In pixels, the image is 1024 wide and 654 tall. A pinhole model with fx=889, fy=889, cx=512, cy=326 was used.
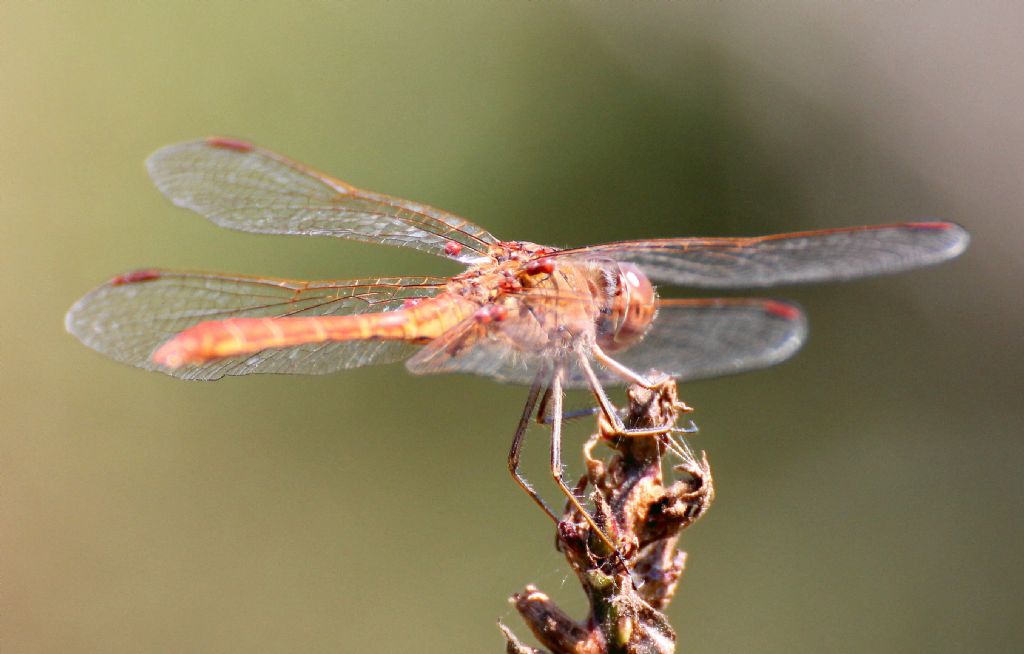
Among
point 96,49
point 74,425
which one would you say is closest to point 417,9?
point 96,49

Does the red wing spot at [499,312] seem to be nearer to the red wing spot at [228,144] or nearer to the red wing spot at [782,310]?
the red wing spot at [228,144]

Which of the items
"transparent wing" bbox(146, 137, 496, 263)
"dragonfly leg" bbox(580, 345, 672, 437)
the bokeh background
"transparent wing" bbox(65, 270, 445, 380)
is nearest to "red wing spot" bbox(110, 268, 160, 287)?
"transparent wing" bbox(65, 270, 445, 380)

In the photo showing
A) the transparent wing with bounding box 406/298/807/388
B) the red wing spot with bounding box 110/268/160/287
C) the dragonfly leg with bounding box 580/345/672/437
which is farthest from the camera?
the transparent wing with bounding box 406/298/807/388

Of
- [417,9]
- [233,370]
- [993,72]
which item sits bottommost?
[233,370]

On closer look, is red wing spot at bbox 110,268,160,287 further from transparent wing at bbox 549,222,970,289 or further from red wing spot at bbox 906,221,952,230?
red wing spot at bbox 906,221,952,230

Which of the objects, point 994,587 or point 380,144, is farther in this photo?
point 380,144

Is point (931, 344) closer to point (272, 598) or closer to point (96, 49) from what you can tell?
point (272, 598)

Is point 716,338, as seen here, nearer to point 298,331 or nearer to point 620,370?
point 620,370
